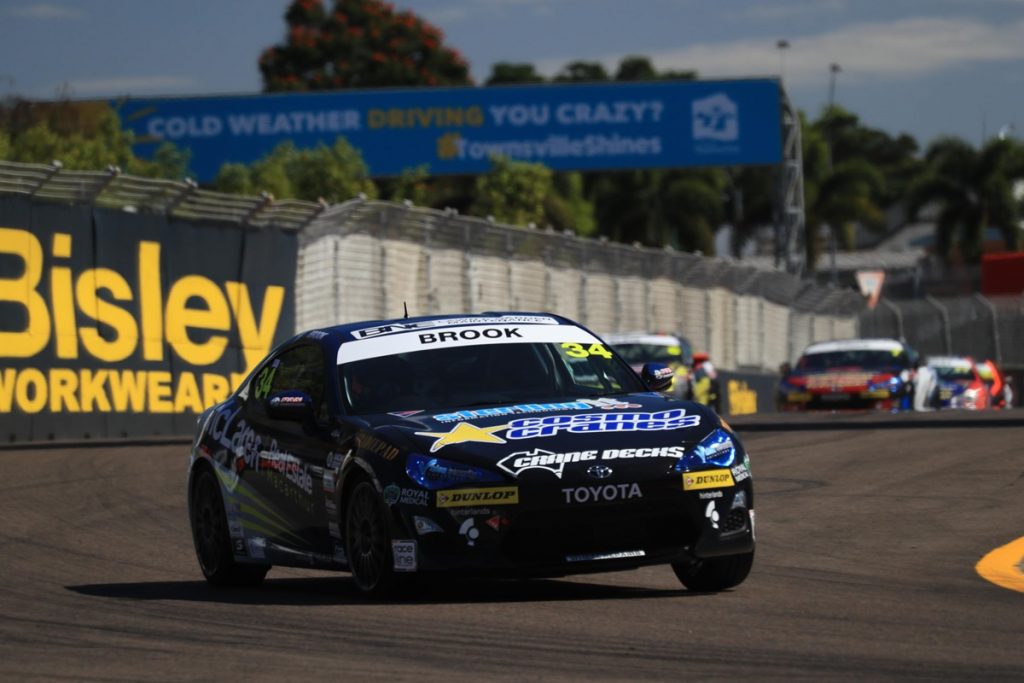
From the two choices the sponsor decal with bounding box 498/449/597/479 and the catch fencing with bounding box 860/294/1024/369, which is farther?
Result: the catch fencing with bounding box 860/294/1024/369

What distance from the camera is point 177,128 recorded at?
184ft

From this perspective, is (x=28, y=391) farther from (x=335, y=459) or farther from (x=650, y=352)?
(x=335, y=459)

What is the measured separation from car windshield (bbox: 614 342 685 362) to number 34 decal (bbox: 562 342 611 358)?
59.6 feet

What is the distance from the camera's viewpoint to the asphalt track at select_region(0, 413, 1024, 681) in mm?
7121

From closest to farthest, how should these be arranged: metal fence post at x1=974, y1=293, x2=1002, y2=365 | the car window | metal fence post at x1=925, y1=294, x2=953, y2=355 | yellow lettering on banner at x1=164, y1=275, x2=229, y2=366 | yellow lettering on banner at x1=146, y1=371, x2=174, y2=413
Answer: the car window, yellow lettering on banner at x1=146, y1=371, x2=174, y2=413, yellow lettering on banner at x1=164, y1=275, x2=229, y2=366, metal fence post at x1=974, y1=293, x2=1002, y2=365, metal fence post at x1=925, y1=294, x2=953, y2=355

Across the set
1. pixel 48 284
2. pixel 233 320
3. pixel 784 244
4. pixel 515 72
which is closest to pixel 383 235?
pixel 233 320

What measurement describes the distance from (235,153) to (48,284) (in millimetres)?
32468

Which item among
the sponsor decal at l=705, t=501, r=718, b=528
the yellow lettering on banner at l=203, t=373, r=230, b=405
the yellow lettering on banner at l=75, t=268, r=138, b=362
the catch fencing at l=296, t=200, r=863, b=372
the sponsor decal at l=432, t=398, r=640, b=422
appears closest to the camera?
the sponsor decal at l=705, t=501, r=718, b=528

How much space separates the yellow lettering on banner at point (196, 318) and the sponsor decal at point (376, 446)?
16.7 meters

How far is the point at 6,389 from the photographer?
2302cm

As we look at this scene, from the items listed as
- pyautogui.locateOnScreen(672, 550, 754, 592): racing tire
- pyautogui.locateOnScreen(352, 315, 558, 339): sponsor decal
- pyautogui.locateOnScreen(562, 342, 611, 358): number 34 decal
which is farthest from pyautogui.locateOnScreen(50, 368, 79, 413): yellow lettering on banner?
pyautogui.locateOnScreen(672, 550, 754, 592): racing tire

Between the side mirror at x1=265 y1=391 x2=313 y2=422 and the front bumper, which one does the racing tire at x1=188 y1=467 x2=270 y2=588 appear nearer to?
the side mirror at x1=265 y1=391 x2=313 y2=422

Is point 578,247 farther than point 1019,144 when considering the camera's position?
No

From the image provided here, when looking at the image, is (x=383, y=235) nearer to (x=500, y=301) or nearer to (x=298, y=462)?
(x=500, y=301)
